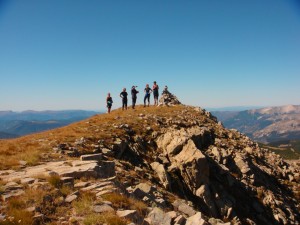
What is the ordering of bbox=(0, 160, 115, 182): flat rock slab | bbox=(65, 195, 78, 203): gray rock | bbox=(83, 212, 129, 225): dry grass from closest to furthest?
bbox=(83, 212, 129, 225): dry grass, bbox=(65, 195, 78, 203): gray rock, bbox=(0, 160, 115, 182): flat rock slab

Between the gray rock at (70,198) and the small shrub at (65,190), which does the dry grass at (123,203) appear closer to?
the gray rock at (70,198)

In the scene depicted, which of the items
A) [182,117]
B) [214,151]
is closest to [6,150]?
[214,151]

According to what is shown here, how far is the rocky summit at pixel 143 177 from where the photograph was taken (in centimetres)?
1118

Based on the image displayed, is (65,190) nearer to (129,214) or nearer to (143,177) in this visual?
(129,214)

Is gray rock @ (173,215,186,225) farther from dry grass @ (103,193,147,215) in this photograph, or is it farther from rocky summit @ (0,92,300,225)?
dry grass @ (103,193,147,215)

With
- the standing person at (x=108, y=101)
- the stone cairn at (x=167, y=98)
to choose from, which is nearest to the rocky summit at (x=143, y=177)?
the standing person at (x=108, y=101)

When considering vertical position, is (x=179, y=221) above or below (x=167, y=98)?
below

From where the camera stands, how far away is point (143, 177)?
22.0 meters

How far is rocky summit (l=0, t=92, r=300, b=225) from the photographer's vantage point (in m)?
11.2

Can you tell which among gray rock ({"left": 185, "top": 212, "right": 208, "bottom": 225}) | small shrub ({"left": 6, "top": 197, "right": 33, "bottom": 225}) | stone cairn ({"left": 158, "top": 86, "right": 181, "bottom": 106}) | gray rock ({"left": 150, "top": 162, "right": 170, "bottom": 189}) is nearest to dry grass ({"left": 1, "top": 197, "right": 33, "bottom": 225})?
small shrub ({"left": 6, "top": 197, "right": 33, "bottom": 225})

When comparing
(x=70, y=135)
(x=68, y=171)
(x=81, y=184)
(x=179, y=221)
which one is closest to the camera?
(x=179, y=221)

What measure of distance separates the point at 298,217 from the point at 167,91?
43548 mm

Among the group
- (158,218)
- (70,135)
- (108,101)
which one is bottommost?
(158,218)

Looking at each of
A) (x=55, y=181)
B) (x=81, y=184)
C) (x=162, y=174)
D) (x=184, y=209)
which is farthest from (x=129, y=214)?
(x=162, y=174)
